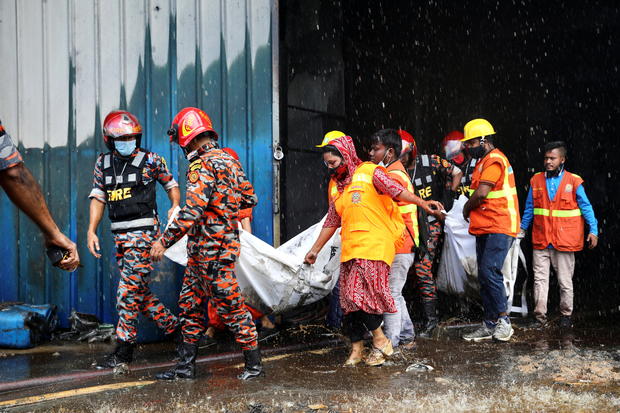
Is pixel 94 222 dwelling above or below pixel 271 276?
above

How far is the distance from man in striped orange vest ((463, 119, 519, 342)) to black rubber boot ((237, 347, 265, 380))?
7.79ft

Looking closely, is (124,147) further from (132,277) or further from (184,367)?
(184,367)

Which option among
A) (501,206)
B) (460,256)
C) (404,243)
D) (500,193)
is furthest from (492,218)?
(460,256)

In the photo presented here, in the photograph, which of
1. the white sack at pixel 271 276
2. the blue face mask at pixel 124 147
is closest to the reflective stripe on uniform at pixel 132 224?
the blue face mask at pixel 124 147

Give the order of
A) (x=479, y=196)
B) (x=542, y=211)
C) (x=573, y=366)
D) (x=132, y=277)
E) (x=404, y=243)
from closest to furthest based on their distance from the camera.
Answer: (x=573, y=366)
(x=132, y=277)
(x=404, y=243)
(x=479, y=196)
(x=542, y=211)

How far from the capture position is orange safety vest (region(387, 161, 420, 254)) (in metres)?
5.93

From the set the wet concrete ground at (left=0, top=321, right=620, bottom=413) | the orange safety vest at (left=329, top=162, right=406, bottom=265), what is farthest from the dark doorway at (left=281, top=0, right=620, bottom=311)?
the wet concrete ground at (left=0, top=321, right=620, bottom=413)

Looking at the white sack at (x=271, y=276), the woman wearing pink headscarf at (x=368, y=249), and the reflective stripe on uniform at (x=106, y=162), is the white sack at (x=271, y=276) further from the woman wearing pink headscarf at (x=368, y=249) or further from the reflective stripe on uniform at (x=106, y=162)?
the reflective stripe on uniform at (x=106, y=162)

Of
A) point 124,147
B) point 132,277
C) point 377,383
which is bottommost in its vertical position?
point 377,383

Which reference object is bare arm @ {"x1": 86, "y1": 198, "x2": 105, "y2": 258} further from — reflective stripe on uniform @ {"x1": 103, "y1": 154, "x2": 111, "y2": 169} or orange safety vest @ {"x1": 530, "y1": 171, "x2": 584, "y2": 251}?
orange safety vest @ {"x1": 530, "y1": 171, "x2": 584, "y2": 251}

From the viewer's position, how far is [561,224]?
7574mm

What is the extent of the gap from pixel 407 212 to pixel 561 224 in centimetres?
204

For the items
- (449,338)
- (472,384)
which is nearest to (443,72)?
(449,338)

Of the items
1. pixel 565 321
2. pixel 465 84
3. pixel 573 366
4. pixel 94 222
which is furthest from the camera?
pixel 465 84
